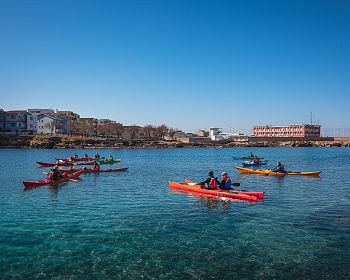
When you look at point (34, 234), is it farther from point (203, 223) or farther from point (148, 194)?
point (148, 194)

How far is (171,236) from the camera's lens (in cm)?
1540

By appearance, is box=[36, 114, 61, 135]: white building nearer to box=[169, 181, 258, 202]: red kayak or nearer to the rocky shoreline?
the rocky shoreline

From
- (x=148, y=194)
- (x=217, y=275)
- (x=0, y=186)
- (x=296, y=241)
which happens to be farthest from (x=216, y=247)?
(x=0, y=186)


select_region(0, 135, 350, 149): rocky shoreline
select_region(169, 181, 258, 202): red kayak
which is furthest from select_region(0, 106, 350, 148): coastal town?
select_region(169, 181, 258, 202): red kayak

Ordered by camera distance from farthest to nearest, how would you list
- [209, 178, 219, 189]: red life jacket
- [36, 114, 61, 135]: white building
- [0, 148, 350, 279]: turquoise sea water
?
[36, 114, 61, 135]: white building, [209, 178, 219, 189]: red life jacket, [0, 148, 350, 279]: turquoise sea water

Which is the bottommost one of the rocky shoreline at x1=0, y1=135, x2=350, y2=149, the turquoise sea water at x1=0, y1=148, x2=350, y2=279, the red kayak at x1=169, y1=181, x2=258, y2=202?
the turquoise sea water at x1=0, y1=148, x2=350, y2=279

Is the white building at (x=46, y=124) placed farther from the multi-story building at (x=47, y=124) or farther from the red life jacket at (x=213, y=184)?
the red life jacket at (x=213, y=184)

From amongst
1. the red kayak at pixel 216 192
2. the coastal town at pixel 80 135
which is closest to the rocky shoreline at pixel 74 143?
the coastal town at pixel 80 135

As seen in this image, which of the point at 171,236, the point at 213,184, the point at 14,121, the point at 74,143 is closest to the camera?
the point at 171,236

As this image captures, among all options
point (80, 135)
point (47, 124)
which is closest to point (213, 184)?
point (47, 124)

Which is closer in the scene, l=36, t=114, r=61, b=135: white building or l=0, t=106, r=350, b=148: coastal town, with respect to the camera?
l=0, t=106, r=350, b=148: coastal town

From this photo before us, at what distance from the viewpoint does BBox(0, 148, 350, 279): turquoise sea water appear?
1165 cm

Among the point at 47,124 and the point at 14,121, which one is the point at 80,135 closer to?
the point at 47,124

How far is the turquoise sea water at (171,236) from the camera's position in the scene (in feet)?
38.2
